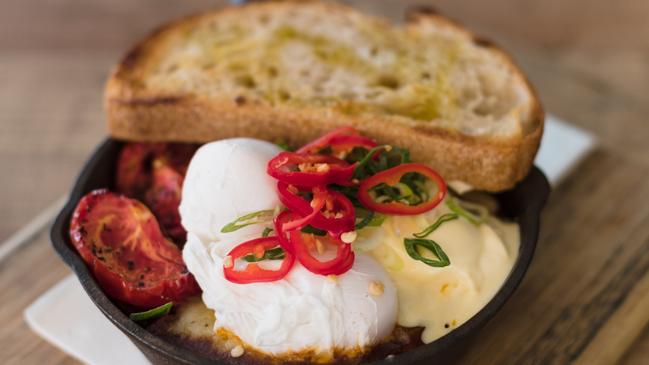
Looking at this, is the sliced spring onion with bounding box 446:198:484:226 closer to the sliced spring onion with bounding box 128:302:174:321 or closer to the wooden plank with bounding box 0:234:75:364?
the sliced spring onion with bounding box 128:302:174:321

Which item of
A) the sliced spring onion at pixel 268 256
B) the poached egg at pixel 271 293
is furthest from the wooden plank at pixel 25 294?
the sliced spring onion at pixel 268 256

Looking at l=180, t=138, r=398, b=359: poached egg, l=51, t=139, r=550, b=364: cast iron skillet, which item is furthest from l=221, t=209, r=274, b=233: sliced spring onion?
l=51, t=139, r=550, b=364: cast iron skillet

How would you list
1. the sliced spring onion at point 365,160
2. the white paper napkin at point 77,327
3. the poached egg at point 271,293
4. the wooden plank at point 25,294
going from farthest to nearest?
1. the wooden plank at point 25,294
2. the white paper napkin at point 77,327
3. the sliced spring onion at point 365,160
4. the poached egg at point 271,293

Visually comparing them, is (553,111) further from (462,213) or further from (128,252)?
(128,252)

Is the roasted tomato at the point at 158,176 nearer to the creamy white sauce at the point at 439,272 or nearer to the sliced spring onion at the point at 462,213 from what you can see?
the creamy white sauce at the point at 439,272

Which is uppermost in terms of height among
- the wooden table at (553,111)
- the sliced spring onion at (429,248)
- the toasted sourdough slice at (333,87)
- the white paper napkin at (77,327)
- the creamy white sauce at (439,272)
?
the toasted sourdough slice at (333,87)

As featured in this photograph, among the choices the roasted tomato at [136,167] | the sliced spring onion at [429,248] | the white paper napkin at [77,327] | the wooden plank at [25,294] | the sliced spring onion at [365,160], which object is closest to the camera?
the sliced spring onion at [429,248]

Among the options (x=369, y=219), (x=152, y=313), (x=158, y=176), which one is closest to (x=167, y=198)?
(x=158, y=176)
